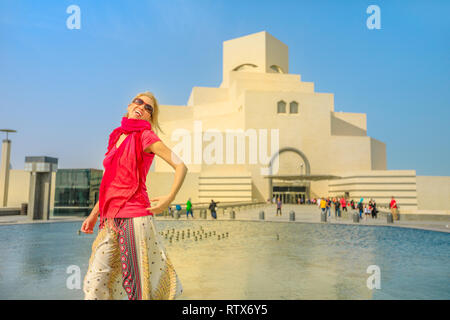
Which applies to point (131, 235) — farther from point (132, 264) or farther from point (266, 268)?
point (266, 268)

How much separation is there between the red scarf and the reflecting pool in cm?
223

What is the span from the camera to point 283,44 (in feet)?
164

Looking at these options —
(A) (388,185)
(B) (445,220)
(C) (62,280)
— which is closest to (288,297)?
(C) (62,280)

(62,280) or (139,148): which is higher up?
(139,148)

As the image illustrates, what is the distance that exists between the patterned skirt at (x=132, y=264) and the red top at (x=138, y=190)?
5cm

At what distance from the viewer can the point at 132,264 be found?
2686mm

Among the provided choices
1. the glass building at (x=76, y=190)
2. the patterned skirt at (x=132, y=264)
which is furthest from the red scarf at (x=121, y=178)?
the glass building at (x=76, y=190)

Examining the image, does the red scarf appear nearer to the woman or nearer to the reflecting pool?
the woman


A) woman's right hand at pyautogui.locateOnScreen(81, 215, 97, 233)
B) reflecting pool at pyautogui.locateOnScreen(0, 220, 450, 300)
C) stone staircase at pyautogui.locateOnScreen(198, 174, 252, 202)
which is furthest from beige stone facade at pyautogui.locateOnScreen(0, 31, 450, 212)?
woman's right hand at pyautogui.locateOnScreen(81, 215, 97, 233)

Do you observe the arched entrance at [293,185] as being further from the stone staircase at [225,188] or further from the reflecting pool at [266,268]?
the reflecting pool at [266,268]

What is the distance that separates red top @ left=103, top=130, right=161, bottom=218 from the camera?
2.73 metres

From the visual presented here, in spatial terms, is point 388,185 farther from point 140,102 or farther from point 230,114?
point 140,102

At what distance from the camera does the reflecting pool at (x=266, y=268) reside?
186 inches

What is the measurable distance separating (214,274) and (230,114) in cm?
3906
